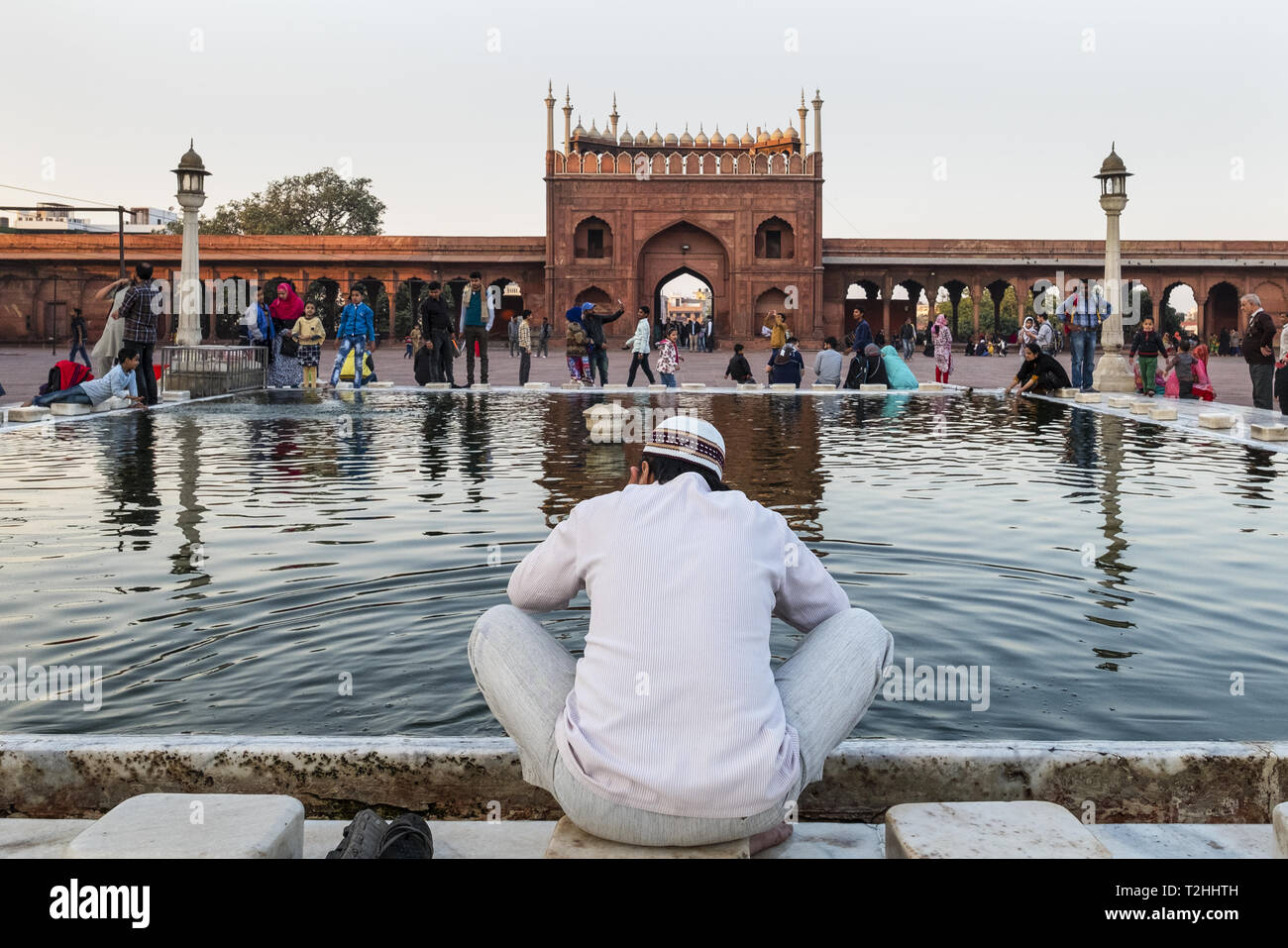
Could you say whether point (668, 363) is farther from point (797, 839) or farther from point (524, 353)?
point (797, 839)

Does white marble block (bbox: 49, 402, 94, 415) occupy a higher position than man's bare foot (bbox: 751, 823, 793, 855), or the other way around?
white marble block (bbox: 49, 402, 94, 415)

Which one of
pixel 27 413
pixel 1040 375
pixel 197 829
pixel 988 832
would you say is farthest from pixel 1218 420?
pixel 197 829

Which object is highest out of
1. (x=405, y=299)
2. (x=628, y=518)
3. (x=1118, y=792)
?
(x=405, y=299)

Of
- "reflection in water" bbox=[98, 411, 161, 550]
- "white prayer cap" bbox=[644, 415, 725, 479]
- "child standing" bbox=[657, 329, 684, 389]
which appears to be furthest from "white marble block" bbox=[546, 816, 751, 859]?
"child standing" bbox=[657, 329, 684, 389]

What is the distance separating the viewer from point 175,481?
7.05 meters

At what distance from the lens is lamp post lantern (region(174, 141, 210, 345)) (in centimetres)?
1474

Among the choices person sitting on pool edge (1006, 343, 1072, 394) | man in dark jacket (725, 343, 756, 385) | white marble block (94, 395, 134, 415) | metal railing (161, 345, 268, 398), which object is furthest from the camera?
man in dark jacket (725, 343, 756, 385)

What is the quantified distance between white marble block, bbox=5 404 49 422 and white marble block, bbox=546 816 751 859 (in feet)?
32.3

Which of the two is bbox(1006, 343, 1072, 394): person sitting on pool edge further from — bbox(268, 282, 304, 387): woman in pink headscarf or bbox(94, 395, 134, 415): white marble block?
bbox(94, 395, 134, 415): white marble block

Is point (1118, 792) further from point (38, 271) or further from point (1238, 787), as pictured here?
point (38, 271)

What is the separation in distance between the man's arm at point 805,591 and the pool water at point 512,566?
32 centimetres

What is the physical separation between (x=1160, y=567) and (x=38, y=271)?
38241mm

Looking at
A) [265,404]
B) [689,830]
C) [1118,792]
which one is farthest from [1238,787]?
[265,404]
